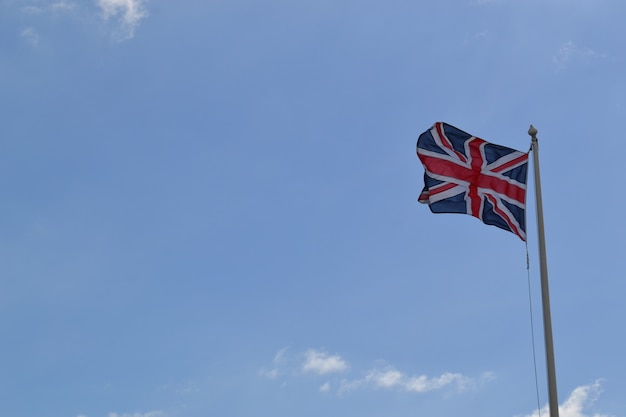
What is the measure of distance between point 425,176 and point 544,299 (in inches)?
198

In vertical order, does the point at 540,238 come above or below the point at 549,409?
above

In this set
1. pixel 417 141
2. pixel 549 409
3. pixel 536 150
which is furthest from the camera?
pixel 417 141

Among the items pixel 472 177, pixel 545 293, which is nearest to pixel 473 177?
pixel 472 177

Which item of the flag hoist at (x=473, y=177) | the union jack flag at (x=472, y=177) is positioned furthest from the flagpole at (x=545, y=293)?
the union jack flag at (x=472, y=177)

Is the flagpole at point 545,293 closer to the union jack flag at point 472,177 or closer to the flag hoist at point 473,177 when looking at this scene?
the flag hoist at point 473,177

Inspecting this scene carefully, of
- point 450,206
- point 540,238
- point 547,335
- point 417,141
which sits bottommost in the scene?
point 547,335

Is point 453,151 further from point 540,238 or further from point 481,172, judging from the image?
point 540,238

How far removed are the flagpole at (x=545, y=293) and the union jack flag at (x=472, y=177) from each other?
3.65 ft

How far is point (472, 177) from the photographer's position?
79.0 feet

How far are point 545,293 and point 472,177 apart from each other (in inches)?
170

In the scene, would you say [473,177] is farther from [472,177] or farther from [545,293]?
[545,293]

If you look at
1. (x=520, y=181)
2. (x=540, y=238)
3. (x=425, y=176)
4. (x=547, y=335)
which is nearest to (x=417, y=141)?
(x=425, y=176)

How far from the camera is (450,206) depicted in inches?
942

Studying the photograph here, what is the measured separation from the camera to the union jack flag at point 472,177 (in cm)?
2373
